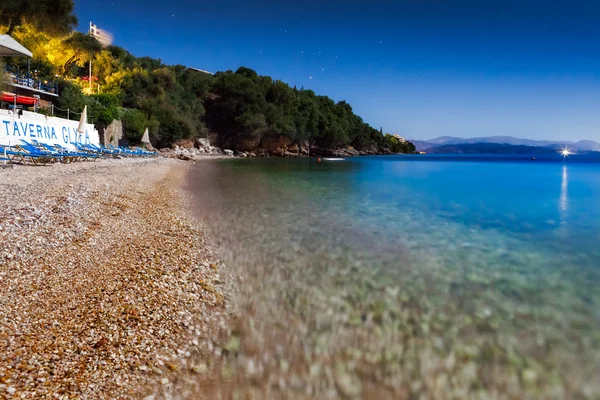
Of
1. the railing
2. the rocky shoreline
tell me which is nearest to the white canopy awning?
the railing

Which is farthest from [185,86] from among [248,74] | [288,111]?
[288,111]

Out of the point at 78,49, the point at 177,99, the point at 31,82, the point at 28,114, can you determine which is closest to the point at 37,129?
the point at 28,114

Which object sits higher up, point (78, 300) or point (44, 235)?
point (44, 235)

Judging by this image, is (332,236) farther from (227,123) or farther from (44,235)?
(227,123)

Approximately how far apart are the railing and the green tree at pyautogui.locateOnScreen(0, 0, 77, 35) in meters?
8.42

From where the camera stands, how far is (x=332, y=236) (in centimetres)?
796

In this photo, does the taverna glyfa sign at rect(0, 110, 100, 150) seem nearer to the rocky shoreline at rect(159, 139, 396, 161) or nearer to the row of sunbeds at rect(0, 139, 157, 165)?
the row of sunbeds at rect(0, 139, 157, 165)

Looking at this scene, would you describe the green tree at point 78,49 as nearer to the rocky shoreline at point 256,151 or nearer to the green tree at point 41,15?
the green tree at point 41,15

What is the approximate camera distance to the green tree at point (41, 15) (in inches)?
1262

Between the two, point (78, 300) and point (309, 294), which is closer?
point (78, 300)

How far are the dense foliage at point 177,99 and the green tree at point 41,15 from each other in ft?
1.81

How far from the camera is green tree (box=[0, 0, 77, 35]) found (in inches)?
1262

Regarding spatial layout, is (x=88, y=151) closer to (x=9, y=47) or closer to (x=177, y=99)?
(x=9, y=47)

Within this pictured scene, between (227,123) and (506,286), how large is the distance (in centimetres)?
6684
